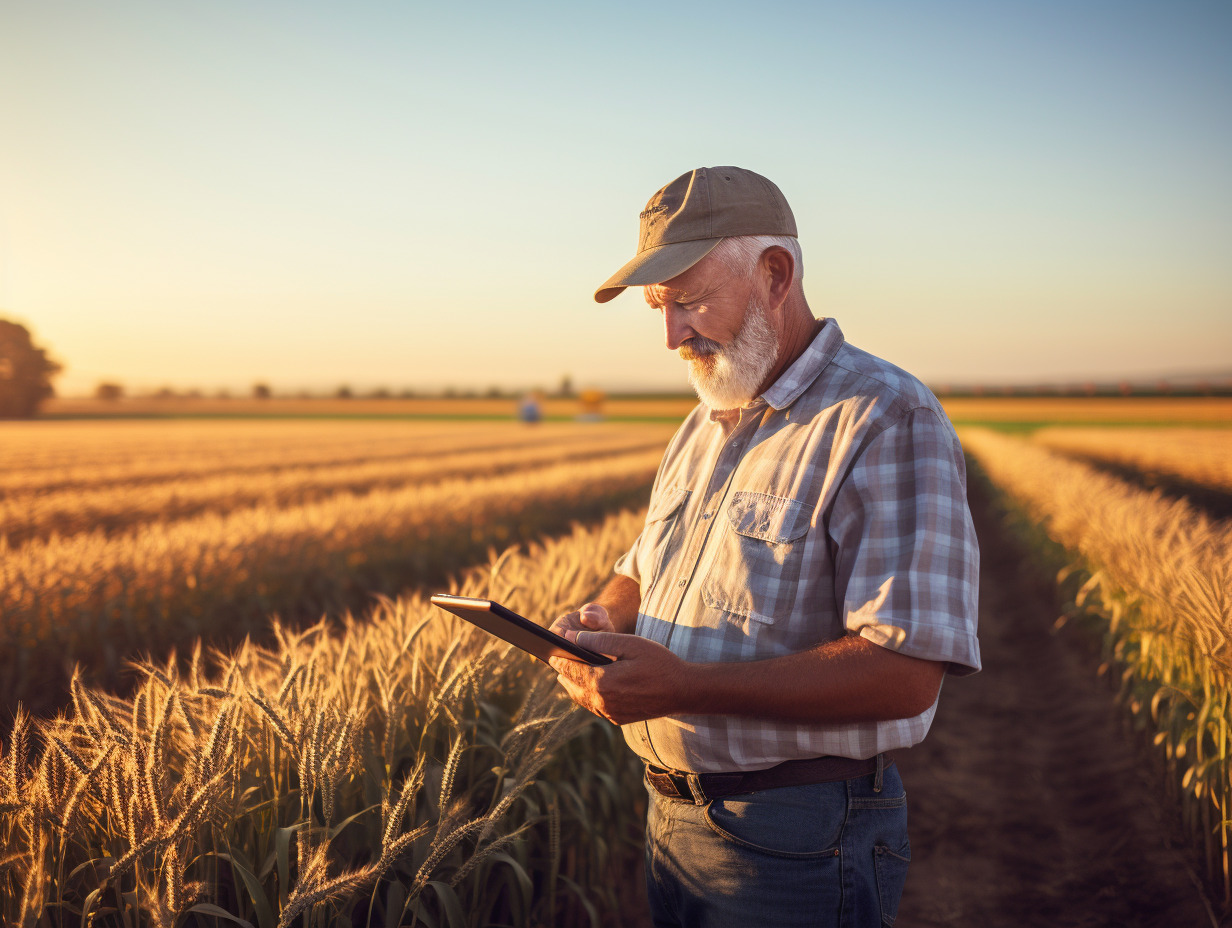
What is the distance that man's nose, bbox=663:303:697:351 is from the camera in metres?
1.87

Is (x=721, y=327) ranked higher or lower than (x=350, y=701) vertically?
higher

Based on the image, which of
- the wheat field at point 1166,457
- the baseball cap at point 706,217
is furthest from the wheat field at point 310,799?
the wheat field at point 1166,457

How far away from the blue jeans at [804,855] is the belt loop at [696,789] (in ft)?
0.04

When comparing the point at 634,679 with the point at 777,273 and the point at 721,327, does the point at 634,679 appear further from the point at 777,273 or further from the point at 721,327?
the point at 777,273

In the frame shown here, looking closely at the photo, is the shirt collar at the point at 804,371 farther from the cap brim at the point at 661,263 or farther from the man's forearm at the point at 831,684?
the man's forearm at the point at 831,684

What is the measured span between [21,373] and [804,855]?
7989 cm

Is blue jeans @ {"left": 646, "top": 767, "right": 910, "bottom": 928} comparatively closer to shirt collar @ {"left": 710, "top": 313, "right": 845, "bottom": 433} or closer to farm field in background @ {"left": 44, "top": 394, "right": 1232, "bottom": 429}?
shirt collar @ {"left": 710, "top": 313, "right": 845, "bottom": 433}

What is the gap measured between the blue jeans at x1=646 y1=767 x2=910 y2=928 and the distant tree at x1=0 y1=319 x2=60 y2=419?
7631cm

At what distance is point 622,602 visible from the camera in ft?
7.43

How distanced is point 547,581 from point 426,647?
118 cm

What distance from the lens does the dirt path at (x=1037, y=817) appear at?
11.5ft

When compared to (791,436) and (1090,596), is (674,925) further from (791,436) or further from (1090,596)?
(1090,596)

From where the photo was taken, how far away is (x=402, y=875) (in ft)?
6.88

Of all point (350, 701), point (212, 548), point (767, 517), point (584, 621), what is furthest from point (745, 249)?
point (212, 548)
